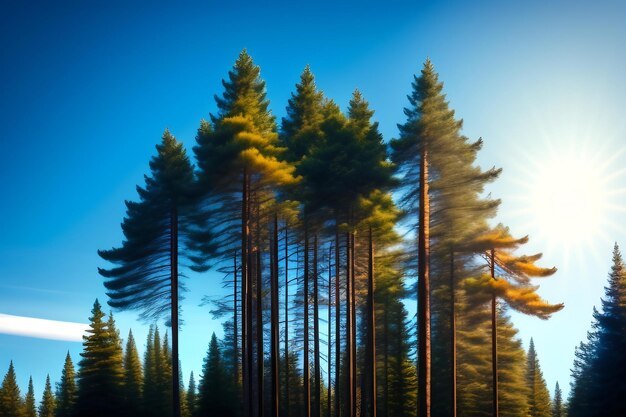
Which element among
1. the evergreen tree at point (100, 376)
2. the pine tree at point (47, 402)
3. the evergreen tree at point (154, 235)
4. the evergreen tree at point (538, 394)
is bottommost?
the pine tree at point (47, 402)

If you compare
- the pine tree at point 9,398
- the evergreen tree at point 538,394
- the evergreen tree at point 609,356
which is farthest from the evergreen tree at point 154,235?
the pine tree at point 9,398

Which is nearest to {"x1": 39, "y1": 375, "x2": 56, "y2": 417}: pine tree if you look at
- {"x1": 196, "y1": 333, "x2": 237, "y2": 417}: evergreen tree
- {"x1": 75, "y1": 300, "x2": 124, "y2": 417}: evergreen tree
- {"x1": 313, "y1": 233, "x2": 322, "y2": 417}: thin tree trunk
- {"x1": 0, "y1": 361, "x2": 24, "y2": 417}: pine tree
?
{"x1": 0, "y1": 361, "x2": 24, "y2": 417}: pine tree

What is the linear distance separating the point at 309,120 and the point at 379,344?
63.8 feet

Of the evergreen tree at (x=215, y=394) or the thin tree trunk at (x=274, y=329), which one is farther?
the evergreen tree at (x=215, y=394)

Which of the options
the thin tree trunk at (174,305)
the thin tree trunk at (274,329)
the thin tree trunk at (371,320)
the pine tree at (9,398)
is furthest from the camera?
the pine tree at (9,398)

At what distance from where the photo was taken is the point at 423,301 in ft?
72.6

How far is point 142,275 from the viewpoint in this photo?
27.7 meters

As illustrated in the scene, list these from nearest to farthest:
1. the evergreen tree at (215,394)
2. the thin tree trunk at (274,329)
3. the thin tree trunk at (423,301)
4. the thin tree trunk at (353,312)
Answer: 1. the thin tree trunk at (423,301)
2. the thin tree trunk at (274,329)
3. the thin tree trunk at (353,312)
4. the evergreen tree at (215,394)

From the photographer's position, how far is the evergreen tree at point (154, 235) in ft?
89.1

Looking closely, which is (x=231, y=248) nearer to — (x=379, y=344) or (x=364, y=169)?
(x=364, y=169)

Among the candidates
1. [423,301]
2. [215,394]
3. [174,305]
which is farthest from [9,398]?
[423,301]

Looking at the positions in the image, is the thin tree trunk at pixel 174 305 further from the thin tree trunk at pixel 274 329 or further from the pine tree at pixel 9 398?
the pine tree at pixel 9 398

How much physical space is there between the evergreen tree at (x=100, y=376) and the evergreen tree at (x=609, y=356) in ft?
96.4

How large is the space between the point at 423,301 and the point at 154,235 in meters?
13.2
